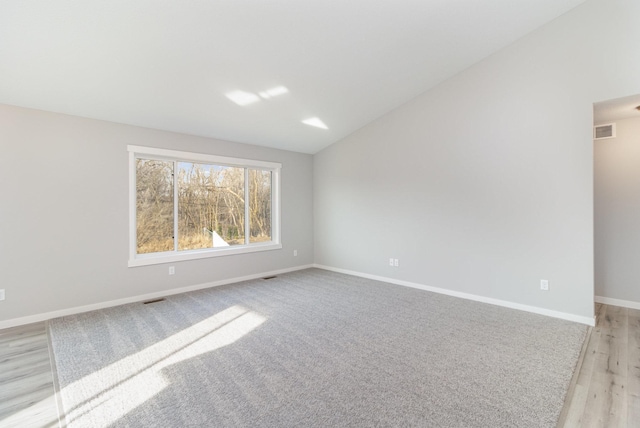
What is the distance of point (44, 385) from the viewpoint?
217 centimetres

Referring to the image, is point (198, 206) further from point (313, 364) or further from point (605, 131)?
point (605, 131)

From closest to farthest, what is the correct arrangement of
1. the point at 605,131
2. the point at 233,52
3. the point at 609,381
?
1. the point at 609,381
2. the point at 233,52
3. the point at 605,131

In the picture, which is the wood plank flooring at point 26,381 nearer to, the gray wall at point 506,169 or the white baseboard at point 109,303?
the white baseboard at point 109,303

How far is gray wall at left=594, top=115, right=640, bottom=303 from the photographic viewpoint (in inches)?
142

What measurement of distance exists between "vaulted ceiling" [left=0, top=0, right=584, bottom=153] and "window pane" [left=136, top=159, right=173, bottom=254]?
2.18 feet

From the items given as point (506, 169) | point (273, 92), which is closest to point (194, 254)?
point (273, 92)

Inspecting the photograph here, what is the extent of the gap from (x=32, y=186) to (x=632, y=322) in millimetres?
6799

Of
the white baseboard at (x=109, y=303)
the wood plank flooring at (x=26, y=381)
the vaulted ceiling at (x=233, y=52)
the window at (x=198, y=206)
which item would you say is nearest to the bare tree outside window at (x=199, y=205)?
the window at (x=198, y=206)

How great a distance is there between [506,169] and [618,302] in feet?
7.10

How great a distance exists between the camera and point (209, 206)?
16.2ft

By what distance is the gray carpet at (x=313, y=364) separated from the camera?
6.01ft

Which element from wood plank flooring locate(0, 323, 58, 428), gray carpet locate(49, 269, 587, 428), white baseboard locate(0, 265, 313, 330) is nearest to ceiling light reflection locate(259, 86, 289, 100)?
gray carpet locate(49, 269, 587, 428)

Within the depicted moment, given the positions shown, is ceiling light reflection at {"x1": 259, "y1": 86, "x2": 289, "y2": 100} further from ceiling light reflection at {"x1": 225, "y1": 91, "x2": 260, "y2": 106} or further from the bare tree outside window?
the bare tree outside window

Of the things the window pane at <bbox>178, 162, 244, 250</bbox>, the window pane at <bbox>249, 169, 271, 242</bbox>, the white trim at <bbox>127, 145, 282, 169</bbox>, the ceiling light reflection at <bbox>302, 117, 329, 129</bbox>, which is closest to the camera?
the white trim at <bbox>127, 145, 282, 169</bbox>
